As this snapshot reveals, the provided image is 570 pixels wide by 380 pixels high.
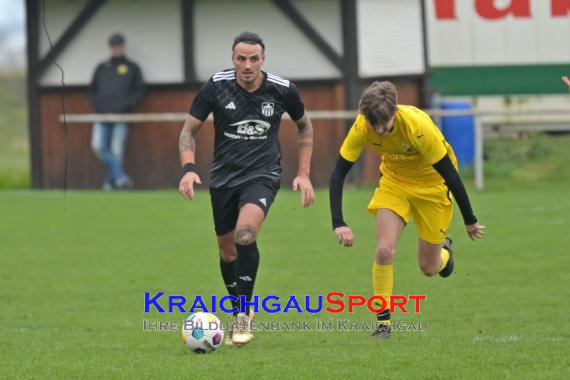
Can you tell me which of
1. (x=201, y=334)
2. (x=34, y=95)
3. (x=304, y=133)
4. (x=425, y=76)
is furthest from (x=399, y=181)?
(x=34, y=95)

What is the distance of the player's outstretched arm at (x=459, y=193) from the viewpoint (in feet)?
29.6

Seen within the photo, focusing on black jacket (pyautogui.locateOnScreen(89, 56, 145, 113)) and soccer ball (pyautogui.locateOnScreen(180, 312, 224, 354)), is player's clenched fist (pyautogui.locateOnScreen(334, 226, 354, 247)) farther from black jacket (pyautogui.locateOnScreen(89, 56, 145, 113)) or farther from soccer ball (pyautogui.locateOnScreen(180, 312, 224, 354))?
black jacket (pyautogui.locateOnScreen(89, 56, 145, 113))

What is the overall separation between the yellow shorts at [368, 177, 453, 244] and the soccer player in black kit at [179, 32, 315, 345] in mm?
633

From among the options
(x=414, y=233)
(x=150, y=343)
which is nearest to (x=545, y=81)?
(x=414, y=233)

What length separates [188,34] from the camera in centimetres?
2423

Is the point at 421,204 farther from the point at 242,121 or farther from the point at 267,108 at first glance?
the point at 242,121

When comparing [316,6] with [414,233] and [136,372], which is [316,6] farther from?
[136,372]

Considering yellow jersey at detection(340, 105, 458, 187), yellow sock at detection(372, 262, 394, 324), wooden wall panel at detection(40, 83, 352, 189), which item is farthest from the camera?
wooden wall panel at detection(40, 83, 352, 189)

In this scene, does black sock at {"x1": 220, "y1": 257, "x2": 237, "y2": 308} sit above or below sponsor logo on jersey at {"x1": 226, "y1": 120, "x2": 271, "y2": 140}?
below

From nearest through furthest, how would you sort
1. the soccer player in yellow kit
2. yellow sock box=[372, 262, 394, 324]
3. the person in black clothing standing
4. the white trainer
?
1. the soccer player in yellow kit
2. the white trainer
3. yellow sock box=[372, 262, 394, 324]
4. the person in black clothing standing

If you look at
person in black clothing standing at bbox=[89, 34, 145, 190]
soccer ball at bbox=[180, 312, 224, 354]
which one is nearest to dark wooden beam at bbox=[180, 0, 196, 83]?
person in black clothing standing at bbox=[89, 34, 145, 190]

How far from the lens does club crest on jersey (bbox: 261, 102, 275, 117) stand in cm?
938

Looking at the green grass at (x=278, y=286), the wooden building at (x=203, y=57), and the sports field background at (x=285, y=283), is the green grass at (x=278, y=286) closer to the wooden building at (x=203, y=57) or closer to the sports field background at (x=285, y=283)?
the sports field background at (x=285, y=283)

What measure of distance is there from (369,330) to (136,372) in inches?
100
